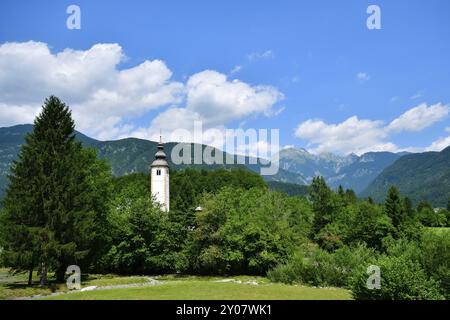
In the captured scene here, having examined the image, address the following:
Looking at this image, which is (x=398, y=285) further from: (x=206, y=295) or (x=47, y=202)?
(x=47, y=202)

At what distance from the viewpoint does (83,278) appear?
40062 millimetres

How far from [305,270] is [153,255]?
19056 millimetres

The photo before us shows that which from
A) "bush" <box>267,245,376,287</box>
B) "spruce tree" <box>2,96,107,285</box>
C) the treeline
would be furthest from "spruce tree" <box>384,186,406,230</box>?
"spruce tree" <box>2,96,107,285</box>

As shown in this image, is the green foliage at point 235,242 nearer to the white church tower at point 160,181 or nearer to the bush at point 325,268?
the bush at point 325,268

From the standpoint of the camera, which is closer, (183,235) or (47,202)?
(47,202)

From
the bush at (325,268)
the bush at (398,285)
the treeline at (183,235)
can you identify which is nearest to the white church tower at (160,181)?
the treeline at (183,235)

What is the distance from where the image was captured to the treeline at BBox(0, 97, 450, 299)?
93.1ft

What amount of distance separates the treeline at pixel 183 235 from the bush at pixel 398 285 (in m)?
0.06

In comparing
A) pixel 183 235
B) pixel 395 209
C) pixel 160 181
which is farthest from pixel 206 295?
pixel 160 181

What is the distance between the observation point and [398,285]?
2316 cm

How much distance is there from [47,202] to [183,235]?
20.0 m

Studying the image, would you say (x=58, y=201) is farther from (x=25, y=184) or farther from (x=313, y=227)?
(x=313, y=227)

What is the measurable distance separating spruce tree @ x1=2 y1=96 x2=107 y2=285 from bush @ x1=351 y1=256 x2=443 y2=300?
21579 millimetres
